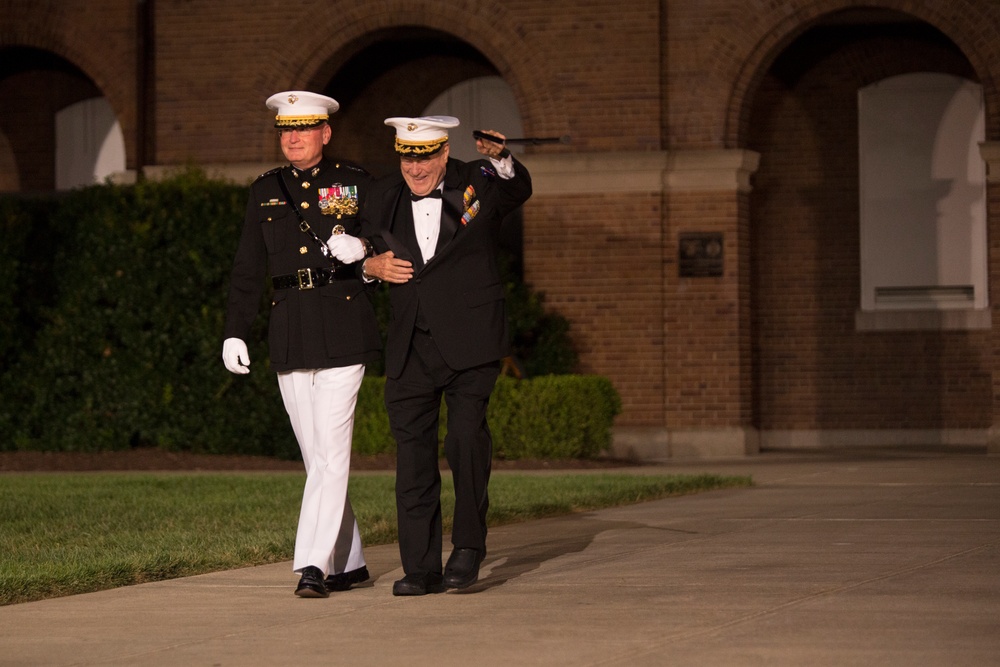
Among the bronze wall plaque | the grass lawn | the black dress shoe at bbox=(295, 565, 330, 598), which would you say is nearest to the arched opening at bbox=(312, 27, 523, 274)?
the bronze wall plaque

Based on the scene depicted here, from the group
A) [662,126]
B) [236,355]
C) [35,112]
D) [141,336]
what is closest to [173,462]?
[141,336]

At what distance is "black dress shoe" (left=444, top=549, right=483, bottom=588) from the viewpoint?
6.60 m

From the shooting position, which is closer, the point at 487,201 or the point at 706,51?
the point at 487,201

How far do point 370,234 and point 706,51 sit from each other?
1071 cm

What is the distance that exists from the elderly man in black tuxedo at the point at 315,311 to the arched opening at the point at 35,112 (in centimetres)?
1385

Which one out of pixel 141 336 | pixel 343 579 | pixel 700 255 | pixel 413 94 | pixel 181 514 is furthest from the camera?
pixel 413 94

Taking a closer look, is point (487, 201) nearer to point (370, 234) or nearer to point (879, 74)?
point (370, 234)

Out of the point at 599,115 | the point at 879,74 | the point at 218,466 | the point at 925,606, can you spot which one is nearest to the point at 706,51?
the point at 599,115

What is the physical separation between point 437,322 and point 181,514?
156 inches

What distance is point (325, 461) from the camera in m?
6.73

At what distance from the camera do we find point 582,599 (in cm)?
631

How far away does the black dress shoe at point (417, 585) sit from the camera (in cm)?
661

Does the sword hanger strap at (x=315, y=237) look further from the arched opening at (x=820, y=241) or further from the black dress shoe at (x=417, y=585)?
the arched opening at (x=820, y=241)

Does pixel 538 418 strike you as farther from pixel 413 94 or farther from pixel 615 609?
pixel 615 609
